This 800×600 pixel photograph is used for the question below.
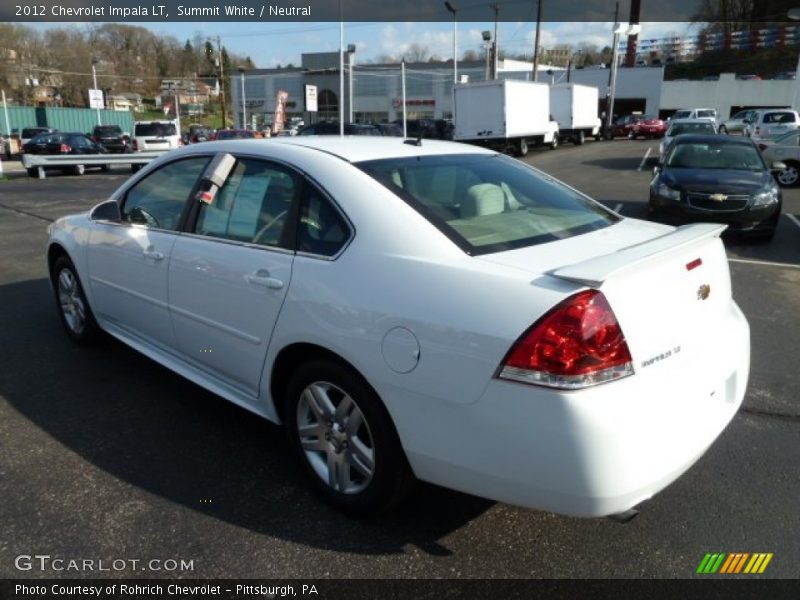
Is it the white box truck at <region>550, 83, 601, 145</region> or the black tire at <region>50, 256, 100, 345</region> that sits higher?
the white box truck at <region>550, 83, 601, 145</region>

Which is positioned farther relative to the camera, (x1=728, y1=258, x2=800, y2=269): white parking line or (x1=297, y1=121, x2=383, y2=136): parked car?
(x1=297, y1=121, x2=383, y2=136): parked car

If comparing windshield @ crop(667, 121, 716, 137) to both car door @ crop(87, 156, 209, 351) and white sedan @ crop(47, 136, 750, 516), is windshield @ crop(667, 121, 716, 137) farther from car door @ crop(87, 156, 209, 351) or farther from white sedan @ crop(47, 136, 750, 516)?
car door @ crop(87, 156, 209, 351)

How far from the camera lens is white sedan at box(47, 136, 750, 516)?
6.91ft

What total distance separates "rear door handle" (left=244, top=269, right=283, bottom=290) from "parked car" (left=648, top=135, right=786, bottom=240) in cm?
781

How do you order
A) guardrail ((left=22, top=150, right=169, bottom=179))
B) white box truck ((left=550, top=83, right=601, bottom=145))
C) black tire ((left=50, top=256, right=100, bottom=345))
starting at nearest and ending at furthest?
black tire ((left=50, top=256, right=100, bottom=345)) → guardrail ((left=22, top=150, right=169, bottom=179)) → white box truck ((left=550, top=83, right=601, bottom=145))

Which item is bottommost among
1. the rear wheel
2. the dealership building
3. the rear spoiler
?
the rear wheel

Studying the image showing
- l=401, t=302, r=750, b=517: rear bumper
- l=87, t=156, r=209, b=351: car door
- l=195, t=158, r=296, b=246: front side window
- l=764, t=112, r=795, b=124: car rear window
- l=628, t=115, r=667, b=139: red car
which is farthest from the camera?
l=628, t=115, r=667, b=139: red car

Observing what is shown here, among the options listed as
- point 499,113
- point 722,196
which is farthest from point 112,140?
point 722,196

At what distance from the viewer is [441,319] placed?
2252mm

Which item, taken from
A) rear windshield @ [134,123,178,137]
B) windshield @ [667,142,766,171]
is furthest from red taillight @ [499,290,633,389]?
rear windshield @ [134,123,178,137]

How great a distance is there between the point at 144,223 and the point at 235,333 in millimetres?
1271

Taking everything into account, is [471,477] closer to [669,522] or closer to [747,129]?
[669,522]
